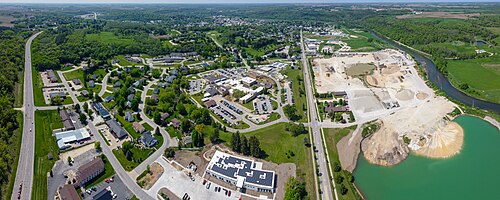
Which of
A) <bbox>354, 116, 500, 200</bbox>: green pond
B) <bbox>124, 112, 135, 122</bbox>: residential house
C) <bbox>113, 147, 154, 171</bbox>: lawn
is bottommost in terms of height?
<bbox>354, 116, 500, 200</bbox>: green pond

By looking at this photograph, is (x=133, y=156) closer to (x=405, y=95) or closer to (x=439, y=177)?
(x=439, y=177)

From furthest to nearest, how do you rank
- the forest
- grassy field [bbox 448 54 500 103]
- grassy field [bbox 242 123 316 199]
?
grassy field [bbox 448 54 500 103] < grassy field [bbox 242 123 316 199] < the forest

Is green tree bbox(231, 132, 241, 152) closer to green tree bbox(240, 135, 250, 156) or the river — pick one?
green tree bbox(240, 135, 250, 156)

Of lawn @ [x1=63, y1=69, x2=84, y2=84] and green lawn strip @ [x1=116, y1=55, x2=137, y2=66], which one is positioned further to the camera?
green lawn strip @ [x1=116, y1=55, x2=137, y2=66]

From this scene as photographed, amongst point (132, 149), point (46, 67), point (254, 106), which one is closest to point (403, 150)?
point (254, 106)

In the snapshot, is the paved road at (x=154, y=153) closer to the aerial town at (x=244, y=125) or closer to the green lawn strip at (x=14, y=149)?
the aerial town at (x=244, y=125)

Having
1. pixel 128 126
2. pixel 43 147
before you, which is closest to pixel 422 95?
pixel 128 126

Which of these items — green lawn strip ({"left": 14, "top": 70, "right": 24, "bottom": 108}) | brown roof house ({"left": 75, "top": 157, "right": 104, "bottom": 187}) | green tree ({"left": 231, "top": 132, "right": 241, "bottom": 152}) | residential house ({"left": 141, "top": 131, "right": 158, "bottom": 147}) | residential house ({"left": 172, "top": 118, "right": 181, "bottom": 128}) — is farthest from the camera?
green lawn strip ({"left": 14, "top": 70, "right": 24, "bottom": 108})

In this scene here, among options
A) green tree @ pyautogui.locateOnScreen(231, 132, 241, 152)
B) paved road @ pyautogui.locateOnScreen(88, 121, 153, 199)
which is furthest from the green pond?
paved road @ pyautogui.locateOnScreen(88, 121, 153, 199)
